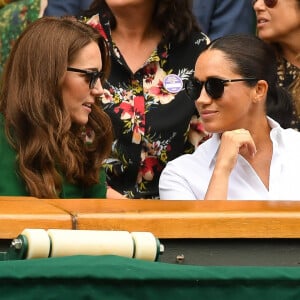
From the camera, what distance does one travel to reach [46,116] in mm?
4496

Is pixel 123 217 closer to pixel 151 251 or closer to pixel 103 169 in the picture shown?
pixel 151 251

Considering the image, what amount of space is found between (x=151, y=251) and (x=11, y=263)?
0.44m

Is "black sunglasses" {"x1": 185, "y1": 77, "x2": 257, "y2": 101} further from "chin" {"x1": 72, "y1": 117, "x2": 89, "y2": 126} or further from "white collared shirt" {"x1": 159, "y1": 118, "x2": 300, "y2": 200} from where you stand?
"chin" {"x1": 72, "y1": 117, "x2": 89, "y2": 126}

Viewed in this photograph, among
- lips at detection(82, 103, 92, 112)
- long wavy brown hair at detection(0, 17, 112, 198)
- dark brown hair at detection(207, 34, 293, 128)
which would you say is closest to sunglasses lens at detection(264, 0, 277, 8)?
dark brown hair at detection(207, 34, 293, 128)

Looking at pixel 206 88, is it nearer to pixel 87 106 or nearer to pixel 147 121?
pixel 147 121

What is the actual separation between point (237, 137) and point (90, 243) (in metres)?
2.22

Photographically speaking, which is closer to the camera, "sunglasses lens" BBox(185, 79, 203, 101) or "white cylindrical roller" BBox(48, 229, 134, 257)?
"white cylindrical roller" BBox(48, 229, 134, 257)

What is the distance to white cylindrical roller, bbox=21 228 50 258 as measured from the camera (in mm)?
2568

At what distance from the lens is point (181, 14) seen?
17.5ft

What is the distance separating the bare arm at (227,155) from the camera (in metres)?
4.57

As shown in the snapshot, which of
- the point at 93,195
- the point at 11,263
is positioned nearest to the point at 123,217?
the point at 11,263

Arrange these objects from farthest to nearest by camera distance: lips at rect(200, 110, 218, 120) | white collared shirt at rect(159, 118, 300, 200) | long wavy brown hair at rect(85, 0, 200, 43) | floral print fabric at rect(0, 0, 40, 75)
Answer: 1. floral print fabric at rect(0, 0, 40, 75)
2. long wavy brown hair at rect(85, 0, 200, 43)
3. lips at rect(200, 110, 218, 120)
4. white collared shirt at rect(159, 118, 300, 200)

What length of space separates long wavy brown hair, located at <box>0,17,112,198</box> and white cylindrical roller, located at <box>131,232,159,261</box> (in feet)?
5.13

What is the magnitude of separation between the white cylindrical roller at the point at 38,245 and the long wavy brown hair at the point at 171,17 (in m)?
2.79
